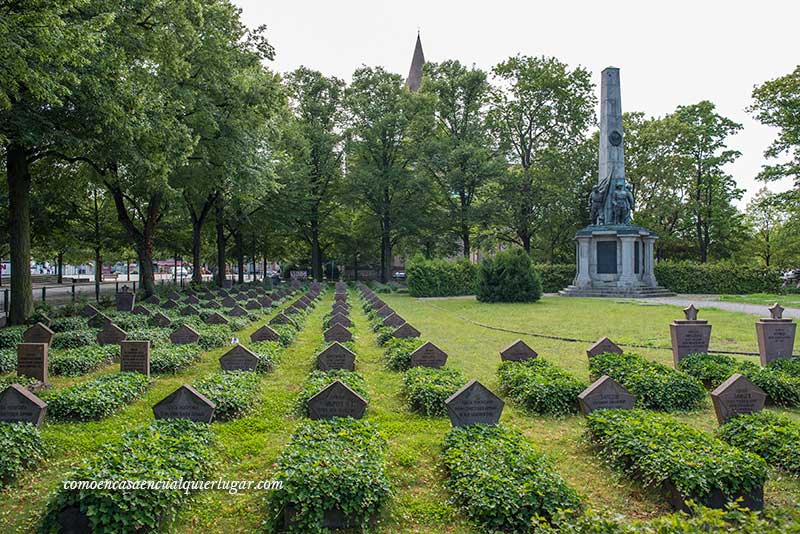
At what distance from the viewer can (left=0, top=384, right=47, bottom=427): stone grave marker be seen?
20.7 ft

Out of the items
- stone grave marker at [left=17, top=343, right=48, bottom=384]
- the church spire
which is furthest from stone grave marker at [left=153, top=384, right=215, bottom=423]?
the church spire

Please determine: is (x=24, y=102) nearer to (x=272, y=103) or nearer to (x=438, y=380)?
(x=272, y=103)

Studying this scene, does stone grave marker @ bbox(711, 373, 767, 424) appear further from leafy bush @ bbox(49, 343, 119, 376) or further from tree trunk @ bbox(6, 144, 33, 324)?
tree trunk @ bbox(6, 144, 33, 324)

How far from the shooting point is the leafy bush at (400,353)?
10.3m

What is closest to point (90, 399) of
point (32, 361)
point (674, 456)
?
point (32, 361)

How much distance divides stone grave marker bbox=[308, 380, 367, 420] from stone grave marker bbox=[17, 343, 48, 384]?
17.5 ft

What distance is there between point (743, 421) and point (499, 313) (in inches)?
610

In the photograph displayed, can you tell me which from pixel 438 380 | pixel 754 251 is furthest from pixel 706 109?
Answer: pixel 438 380

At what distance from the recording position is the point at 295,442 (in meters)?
5.30

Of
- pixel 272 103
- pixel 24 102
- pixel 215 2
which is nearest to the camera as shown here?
pixel 24 102

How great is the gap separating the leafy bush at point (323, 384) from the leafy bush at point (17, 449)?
10.0 feet

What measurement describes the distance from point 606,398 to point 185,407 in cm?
513

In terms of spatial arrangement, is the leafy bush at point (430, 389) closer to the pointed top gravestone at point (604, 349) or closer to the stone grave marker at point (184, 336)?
the pointed top gravestone at point (604, 349)

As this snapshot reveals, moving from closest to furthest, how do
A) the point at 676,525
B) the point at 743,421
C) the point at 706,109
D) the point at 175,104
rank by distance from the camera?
the point at 676,525
the point at 743,421
the point at 175,104
the point at 706,109
